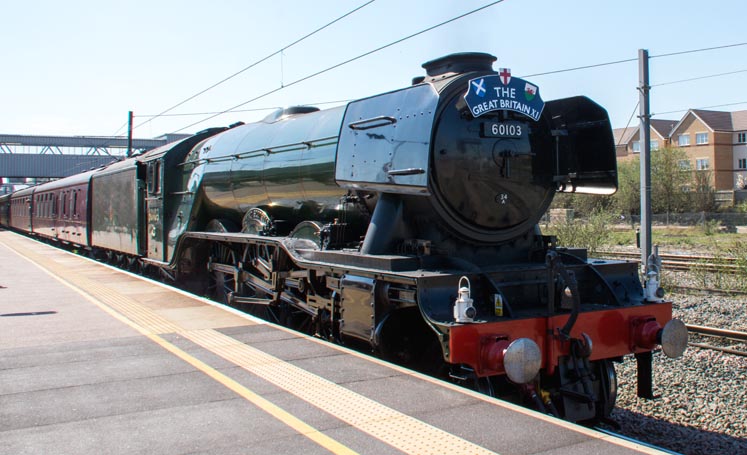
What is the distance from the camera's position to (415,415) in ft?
13.1

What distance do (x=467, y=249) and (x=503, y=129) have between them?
3.90 ft

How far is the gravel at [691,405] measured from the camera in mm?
5555

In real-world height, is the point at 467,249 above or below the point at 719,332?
above

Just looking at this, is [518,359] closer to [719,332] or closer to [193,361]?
[193,361]

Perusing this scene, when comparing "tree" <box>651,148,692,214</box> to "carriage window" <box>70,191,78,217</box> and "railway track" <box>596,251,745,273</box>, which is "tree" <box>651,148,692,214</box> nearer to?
"railway track" <box>596,251,745,273</box>

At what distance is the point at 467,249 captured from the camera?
19.5 ft

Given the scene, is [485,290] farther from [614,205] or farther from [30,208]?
[614,205]

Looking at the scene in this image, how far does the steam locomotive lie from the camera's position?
5.07 m

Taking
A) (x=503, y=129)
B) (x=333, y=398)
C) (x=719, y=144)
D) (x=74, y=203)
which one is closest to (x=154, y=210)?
(x=503, y=129)

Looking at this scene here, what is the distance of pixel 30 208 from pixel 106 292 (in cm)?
2401

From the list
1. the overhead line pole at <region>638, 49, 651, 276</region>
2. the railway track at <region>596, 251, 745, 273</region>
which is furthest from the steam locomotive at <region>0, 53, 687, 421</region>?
the railway track at <region>596, 251, 745, 273</region>

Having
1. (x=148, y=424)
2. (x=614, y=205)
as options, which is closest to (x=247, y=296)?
(x=148, y=424)

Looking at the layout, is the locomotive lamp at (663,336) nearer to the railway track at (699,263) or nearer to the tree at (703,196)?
the railway track at (699,263)

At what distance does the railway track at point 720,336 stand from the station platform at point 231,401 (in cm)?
484
